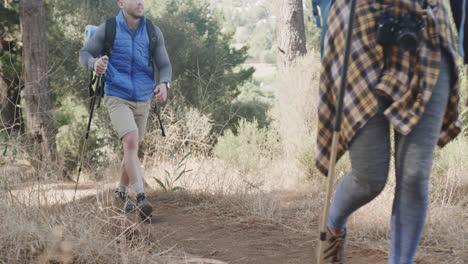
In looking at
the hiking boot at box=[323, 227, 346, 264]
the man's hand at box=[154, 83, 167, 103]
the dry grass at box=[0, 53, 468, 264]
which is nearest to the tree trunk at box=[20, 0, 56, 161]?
the dry grass at box=[0, 53, 468, 264]

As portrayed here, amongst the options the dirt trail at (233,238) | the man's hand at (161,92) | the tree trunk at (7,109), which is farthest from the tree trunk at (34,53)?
the man's hand at (161,92)

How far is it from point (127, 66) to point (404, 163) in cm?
287

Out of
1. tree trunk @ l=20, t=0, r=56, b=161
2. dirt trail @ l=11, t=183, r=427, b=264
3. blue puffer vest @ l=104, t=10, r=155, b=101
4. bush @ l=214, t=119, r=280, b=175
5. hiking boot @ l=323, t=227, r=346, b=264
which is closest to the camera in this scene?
hiking boot @ l=323, t=227, r=346, b=264

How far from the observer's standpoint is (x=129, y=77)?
439 centimetres

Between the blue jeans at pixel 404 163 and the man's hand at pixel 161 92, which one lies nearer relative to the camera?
the blue jeans at pixel 404 163

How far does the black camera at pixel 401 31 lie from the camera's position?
2.04 m

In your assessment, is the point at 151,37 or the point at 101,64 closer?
the point at 101,64

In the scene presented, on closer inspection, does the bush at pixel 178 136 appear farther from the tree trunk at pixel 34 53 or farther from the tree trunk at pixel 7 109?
the tree trunk at pixel 34 53

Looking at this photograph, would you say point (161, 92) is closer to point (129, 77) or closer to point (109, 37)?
point (129, 77)

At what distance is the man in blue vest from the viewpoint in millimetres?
4312

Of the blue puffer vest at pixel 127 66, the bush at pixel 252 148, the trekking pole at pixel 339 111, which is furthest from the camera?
the bush at pixel 252 148

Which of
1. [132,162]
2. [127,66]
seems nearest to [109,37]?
[127,66]

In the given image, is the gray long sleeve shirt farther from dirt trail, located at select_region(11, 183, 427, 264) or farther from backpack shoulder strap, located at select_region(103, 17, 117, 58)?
dirt trail, located at select_region(11, 183, 427, 264)

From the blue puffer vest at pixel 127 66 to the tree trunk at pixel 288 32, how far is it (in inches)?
245
